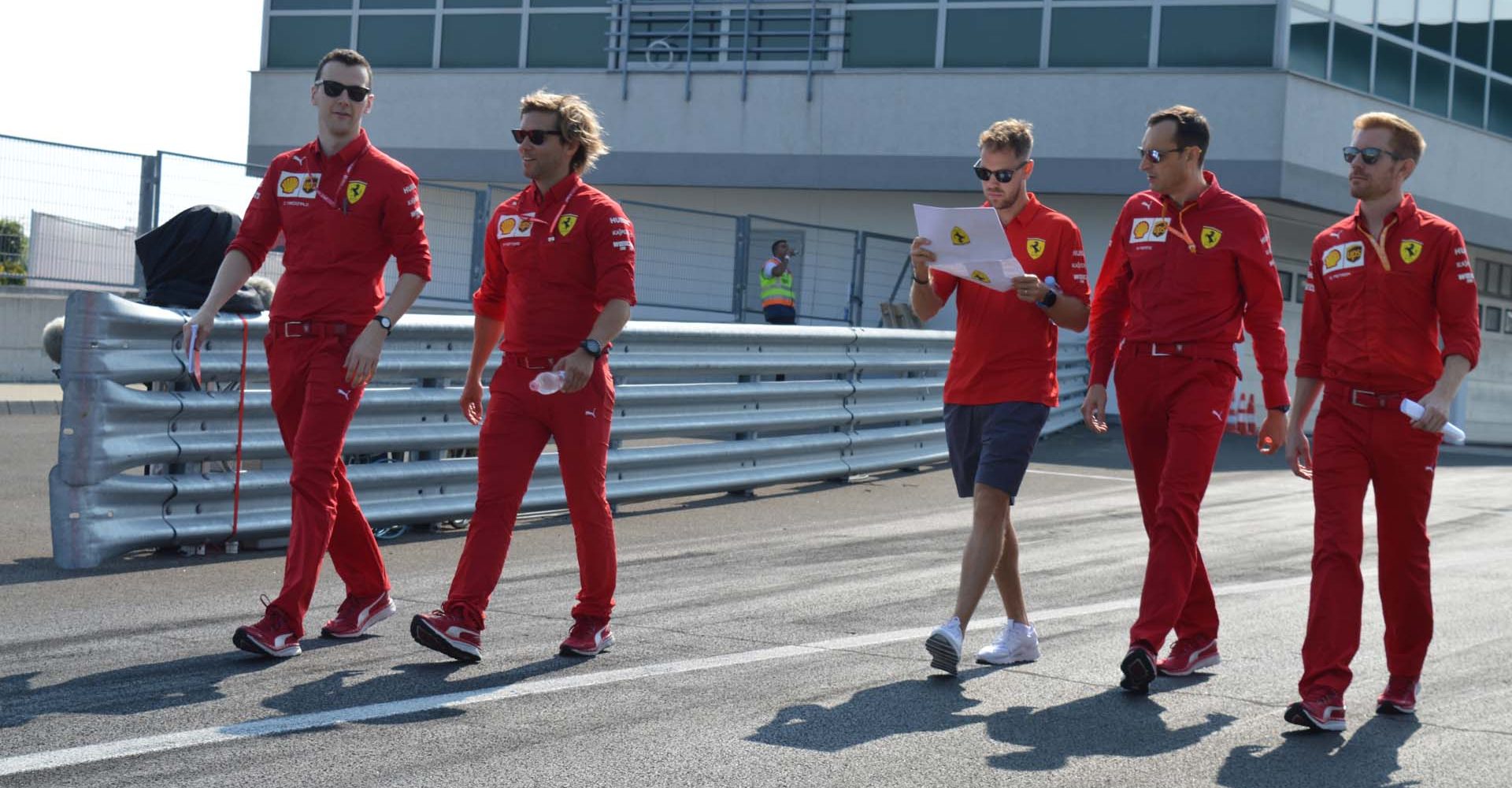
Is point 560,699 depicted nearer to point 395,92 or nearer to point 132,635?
point 132,635

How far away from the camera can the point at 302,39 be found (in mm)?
31500

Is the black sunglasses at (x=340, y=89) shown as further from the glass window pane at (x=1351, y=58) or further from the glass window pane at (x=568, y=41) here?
the glass window pane at (x=568, y=41)

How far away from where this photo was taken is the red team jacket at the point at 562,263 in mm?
5973

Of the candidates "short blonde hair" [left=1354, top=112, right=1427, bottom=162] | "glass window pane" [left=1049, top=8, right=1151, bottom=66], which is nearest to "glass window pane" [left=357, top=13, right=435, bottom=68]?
"glass window pane" [left=1049, top=8, right=1151, bottom=66]

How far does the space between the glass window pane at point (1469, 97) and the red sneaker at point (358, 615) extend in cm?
2683

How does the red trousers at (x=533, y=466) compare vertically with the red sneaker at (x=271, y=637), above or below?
above

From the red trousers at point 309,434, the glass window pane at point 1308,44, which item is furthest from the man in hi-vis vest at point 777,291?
the red trousers at point 309,434

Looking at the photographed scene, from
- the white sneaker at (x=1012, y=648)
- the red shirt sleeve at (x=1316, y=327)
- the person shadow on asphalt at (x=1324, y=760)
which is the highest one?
the red shirt sleeve at (x=1316, y=327)

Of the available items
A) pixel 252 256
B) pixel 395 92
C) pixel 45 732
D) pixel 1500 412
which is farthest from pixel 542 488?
pixel 1500 412

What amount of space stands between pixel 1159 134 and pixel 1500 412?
29.7 meters

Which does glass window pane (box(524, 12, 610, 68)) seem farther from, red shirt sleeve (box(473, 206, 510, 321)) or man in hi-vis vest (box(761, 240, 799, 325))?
red shirt sleeve (box(473, 206, 510, 321))

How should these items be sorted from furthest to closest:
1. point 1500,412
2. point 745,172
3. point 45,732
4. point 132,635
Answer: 1. point 1500,412
2. point 745,172
3. point 132,635
4. point 45,732

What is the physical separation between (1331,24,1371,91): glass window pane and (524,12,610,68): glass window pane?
38.6 ft

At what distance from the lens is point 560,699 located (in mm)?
5363
